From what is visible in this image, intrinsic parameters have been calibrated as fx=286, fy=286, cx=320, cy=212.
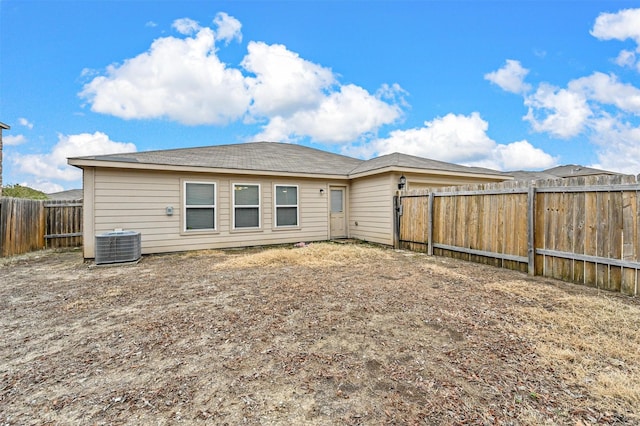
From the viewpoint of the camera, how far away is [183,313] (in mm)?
3395

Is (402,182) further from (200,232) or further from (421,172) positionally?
(200,232)

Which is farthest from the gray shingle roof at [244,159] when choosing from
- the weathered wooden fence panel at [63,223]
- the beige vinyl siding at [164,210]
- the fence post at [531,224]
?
the fence post at [531,224]

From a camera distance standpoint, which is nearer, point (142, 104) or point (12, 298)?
point (12, 298)

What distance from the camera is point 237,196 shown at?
8.68m

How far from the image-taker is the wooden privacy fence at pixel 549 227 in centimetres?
407

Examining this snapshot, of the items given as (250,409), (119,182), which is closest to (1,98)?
(119,182)

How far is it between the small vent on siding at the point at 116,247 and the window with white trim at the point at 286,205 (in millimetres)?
4010

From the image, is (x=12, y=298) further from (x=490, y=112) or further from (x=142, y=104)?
(x=490, y=112)

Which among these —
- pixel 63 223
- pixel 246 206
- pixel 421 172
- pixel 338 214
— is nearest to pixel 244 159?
pixel 246 206

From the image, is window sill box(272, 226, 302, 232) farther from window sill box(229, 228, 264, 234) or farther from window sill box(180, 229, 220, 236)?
window sill box(180, 229, 220, 236)

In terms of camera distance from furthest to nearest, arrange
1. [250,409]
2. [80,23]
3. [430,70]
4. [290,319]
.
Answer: [430,70] < [80,23] < [290,319] < [250,409]

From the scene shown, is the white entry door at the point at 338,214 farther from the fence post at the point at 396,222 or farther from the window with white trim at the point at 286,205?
the fence post at the point at 396,222

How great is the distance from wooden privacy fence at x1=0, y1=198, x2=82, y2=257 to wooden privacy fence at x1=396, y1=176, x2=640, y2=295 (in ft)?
36.7

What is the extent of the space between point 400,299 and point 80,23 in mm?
11341
